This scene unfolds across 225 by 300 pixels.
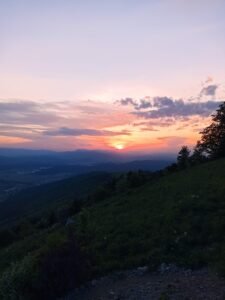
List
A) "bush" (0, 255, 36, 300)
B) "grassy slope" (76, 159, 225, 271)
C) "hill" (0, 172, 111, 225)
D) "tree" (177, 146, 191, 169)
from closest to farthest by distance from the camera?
1. "bush" (0, 255, 36, 300)
2. "grassy slope" (76, 159, 225, 271)
3. "tree" (177, 146, 191, 169)
4. "hill" (0, 172, 111, 225)

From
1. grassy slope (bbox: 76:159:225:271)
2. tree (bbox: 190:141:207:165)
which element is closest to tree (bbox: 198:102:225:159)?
tree (bbox: 190:141:207:165)

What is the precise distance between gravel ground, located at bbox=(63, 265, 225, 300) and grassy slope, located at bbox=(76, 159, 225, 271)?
0.70 m

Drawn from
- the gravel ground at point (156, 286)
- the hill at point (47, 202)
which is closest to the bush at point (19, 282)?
the gravel ground at point (156, 286)

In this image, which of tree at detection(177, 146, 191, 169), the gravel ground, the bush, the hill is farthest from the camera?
the hill

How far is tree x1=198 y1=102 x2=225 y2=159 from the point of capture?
56.1 m

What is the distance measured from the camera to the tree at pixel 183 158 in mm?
50756

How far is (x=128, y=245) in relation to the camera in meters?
18.7

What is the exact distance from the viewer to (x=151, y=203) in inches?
1045

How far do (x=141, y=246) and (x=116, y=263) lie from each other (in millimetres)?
1829

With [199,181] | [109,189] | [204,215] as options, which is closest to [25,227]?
[109,189]

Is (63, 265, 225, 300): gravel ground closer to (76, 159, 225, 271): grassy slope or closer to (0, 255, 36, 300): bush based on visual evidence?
(76, 159, 225, 271): grassy slope

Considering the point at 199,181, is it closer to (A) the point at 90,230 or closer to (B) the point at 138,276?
(A) the point at 90,230

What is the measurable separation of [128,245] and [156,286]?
15.2ft

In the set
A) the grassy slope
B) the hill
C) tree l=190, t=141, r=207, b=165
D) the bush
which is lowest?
the hill
